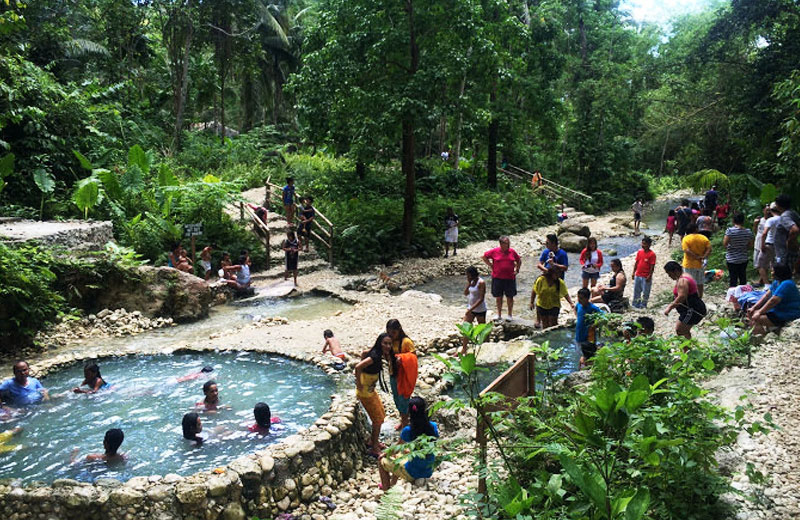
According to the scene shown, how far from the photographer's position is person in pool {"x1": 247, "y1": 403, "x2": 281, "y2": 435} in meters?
7.42

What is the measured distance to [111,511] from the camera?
18.7ft

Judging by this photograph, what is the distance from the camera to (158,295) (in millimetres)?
12359

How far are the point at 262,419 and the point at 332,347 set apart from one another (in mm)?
2455

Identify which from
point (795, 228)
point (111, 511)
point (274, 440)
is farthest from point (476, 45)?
point (111, 511)

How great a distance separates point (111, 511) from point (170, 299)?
725cm

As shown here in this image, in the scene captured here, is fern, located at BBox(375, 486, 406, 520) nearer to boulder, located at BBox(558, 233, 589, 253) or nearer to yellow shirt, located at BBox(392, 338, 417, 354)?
yellow shirt, located at BBox(392, 338, 417, 354)

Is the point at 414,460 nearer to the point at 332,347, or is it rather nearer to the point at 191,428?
the point at 191,428

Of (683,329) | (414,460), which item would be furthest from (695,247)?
(414,460)

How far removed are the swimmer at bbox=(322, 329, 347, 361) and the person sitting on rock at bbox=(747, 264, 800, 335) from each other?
5.89 metres

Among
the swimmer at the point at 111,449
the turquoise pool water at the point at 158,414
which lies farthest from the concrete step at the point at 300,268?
the swimmer at the point at 111,449

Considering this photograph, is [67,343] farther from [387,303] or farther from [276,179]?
[276,179]

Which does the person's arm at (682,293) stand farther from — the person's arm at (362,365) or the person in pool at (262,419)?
the person in pool at (262,419)

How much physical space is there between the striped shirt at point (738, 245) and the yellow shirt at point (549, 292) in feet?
10.4

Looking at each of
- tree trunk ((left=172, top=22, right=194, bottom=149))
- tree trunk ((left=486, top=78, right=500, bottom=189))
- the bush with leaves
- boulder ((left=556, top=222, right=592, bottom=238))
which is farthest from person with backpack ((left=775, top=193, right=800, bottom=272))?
tree trunk ((left=172, top=22, right=194, bottom=149))
